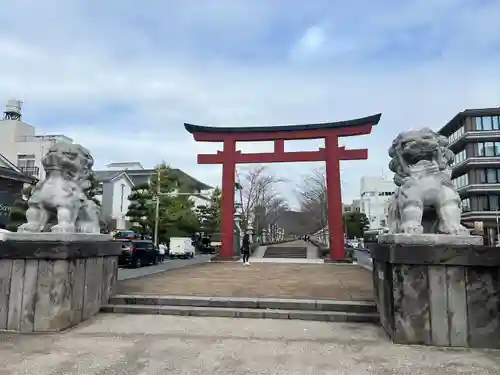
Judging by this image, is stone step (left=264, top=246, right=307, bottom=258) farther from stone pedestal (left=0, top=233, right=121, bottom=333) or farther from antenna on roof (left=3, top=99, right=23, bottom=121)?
antenna on roof (left=3, top=99, right=23, bottom=121)

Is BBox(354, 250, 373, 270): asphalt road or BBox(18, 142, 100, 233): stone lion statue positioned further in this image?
BBox(354, 250, 373, 270): asphalt road

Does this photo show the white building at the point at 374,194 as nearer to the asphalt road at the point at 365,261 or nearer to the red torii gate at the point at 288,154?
the asphalt road at the point at 365,261

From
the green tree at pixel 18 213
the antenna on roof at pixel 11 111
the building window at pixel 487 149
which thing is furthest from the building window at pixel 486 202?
the antenna on roof at pixel 11 111

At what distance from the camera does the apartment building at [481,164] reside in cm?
3453

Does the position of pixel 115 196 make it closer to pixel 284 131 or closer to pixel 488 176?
pixel 284 131

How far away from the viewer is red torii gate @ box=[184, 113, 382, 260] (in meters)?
18.8

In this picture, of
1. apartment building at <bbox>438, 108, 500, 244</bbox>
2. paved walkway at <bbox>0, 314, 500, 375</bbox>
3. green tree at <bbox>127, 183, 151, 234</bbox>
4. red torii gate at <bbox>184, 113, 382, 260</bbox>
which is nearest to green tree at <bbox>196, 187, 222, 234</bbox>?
green tree at <bbox>127, 183, 151, 234</bbox>

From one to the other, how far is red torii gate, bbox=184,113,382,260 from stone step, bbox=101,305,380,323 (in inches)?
538

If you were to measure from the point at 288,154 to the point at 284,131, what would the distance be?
1.17 metres

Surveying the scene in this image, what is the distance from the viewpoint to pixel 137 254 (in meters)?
18.6

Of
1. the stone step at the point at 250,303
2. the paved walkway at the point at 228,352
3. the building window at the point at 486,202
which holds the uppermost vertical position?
the building window at the point at 486,202

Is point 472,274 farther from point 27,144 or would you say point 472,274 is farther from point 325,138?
point 27,144

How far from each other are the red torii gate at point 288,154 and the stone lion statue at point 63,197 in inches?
543

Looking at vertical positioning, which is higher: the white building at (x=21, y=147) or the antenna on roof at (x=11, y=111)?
the antenna on roof at (x=11, y=111)
